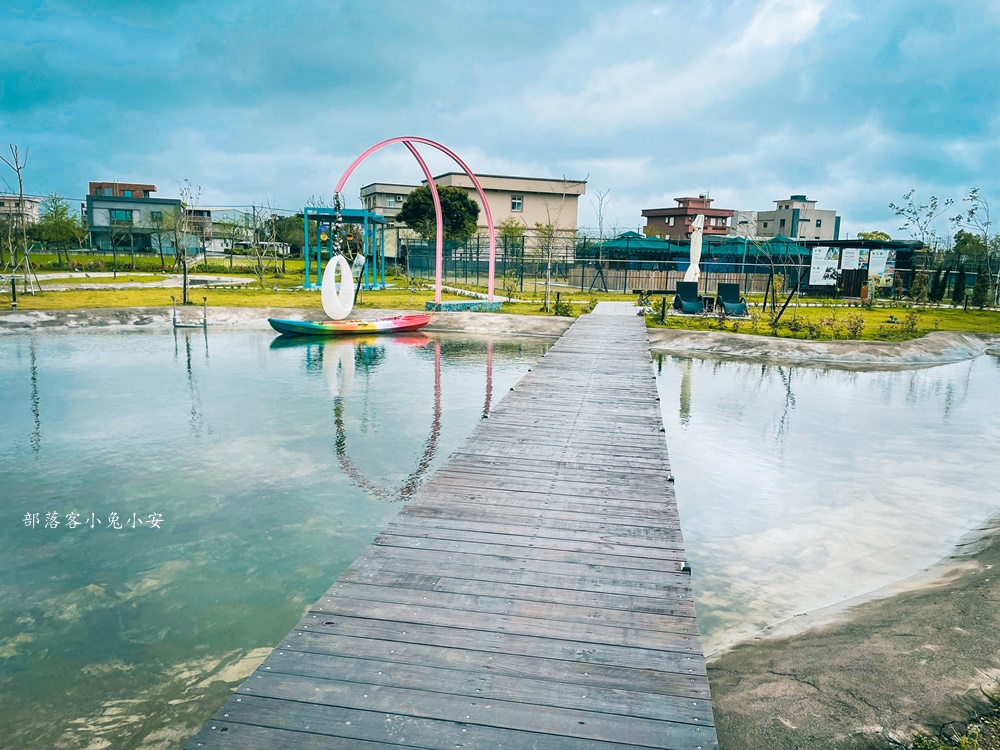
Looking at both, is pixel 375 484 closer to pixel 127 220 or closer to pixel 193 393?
pixel 193 393

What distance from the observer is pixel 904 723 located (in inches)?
149

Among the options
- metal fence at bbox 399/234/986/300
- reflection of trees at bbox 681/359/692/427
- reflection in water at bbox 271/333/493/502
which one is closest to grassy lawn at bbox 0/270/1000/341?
metal fence at bbox 399/234/986/300

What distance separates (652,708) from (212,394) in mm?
11164

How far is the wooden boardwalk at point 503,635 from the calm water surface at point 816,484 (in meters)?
1.17

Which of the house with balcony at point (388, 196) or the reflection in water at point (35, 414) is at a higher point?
the house with balcony at point (388, 196)

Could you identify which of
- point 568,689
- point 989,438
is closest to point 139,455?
point 568,689

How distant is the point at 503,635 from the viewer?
12.6 ft

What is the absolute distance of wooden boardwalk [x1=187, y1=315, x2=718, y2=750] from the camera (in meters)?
3.12

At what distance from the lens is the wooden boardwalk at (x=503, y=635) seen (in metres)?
3.12

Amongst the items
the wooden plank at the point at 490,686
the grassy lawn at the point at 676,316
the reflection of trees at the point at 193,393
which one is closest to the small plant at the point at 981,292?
the grassy lawn at the point at 676,316

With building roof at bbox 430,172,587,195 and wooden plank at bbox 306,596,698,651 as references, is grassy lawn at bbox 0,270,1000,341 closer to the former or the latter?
wooden plank at bbox 306,596,698,651

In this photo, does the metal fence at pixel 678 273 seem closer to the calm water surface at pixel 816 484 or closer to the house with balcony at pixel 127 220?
the calm water surface at pixel 816 484

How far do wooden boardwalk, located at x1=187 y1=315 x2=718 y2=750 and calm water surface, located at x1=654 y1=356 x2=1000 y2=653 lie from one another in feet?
3.85

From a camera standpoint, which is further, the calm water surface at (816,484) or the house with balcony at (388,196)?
the house with balcony at (388,196)
